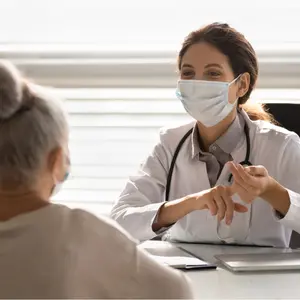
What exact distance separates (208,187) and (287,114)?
1.54ft

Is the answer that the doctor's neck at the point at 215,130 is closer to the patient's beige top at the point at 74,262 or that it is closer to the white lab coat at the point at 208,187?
the white lab coat at the point at 208,187

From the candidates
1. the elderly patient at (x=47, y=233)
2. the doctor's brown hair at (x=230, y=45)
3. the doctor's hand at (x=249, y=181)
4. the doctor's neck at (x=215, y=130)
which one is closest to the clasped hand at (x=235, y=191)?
the doctor's hand at (x=249, y=181)

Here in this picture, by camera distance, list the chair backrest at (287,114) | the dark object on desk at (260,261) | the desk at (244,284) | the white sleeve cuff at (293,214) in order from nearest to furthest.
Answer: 1. the desk at (244,284)
2. the dark object on desk at (260,261)
3. the white sleeve cuff at (293,214)
4. the chair backrest at (287,114)

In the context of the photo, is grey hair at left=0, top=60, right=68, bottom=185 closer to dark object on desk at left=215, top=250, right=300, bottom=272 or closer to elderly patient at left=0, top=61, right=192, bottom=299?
elderly patient at left=0, top=61, right=192, bottom=299

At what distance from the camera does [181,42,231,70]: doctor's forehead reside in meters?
2.08

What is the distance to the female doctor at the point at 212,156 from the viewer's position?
1.98 m

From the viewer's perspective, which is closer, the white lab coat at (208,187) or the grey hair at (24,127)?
the grey hair at (24,127)

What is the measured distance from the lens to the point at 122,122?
302cm

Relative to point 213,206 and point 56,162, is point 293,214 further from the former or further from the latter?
point 56,162

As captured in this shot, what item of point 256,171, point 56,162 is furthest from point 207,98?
point 56,162

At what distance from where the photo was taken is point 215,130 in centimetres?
217

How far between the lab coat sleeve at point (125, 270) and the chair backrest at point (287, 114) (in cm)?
135

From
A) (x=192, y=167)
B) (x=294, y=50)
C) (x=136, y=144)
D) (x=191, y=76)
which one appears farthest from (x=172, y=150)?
(x=294, y=50)

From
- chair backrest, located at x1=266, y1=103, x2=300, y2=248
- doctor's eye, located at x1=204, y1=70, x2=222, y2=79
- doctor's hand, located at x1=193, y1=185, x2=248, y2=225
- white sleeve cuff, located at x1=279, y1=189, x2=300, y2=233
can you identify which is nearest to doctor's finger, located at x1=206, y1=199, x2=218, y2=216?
doctor's hand, located at x1=193, y1=185, x2=248, y2=225
